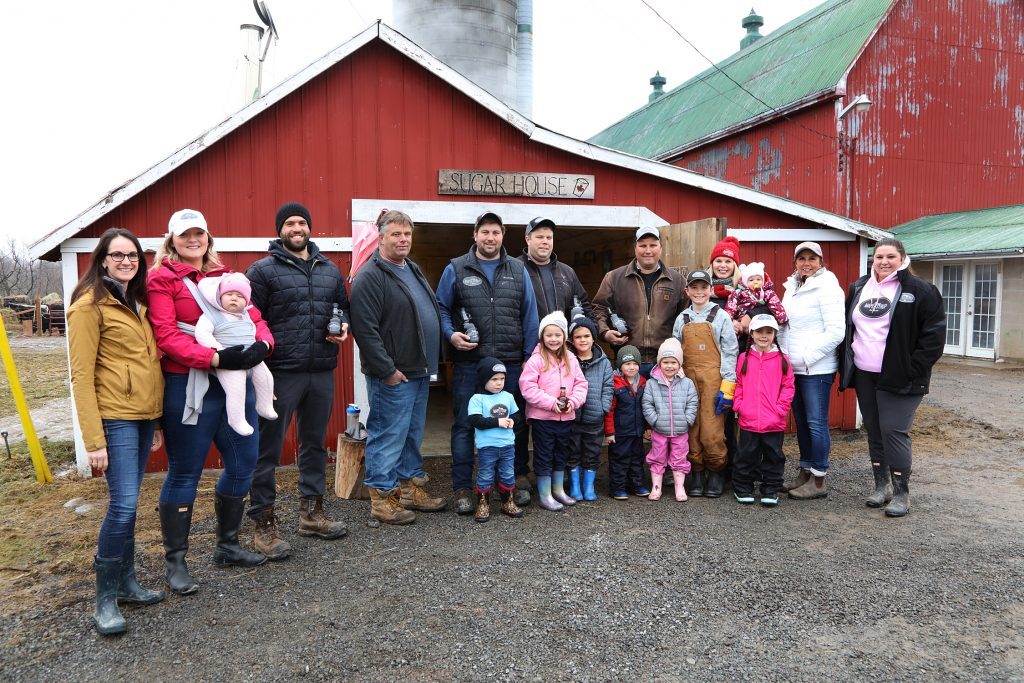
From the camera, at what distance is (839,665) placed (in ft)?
8.88

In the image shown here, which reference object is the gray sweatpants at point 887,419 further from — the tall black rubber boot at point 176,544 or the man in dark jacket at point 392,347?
the tall black rubber boot at point 176,544

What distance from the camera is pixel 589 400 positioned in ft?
15.5

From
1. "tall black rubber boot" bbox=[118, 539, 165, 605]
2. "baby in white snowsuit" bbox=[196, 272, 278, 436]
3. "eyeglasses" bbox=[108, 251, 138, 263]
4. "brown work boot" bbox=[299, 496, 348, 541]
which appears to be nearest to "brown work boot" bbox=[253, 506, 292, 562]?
"brown work boot" bbox=[299, 496, 348, 541]

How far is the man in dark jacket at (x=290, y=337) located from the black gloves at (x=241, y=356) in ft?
1.69

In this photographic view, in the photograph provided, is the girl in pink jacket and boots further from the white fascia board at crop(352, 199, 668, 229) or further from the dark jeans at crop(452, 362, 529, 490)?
the white fascia board at crop(352, 199, 668, 229)

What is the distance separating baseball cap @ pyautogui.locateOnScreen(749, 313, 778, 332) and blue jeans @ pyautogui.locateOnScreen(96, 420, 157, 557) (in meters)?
3.85

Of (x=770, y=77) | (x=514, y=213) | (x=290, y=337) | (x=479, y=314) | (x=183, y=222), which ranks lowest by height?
(x=290, y=337)

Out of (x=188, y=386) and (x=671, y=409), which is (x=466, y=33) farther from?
(x=188, y=386)

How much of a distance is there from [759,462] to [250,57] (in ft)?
38.6

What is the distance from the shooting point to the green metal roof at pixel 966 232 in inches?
479

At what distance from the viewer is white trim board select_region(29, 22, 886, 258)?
5543mm

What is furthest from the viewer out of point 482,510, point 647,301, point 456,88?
point 456,88

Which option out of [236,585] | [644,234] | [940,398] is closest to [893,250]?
[644,234]

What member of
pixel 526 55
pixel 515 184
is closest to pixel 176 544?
pixel 515 184
